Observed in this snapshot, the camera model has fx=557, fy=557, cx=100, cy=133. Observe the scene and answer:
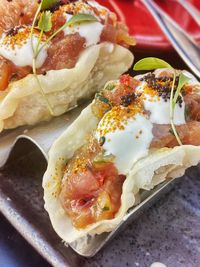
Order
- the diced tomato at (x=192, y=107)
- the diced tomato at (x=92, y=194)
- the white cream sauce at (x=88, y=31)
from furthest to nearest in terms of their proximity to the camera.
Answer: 1. the white cream sauce at (x=88, y=31)
2. the diced tomato at (x=192, y=107)
3. the diced tomato at (x=92, y=194)

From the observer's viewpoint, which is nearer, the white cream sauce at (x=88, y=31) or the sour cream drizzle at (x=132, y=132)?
the sour cream drizzle at (x=132, y=132)

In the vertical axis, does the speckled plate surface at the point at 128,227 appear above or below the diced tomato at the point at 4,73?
below

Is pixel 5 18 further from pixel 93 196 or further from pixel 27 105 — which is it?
pixel 93 196

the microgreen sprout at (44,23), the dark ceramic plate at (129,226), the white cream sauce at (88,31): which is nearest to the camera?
the dark ceramic plate at (129,226)

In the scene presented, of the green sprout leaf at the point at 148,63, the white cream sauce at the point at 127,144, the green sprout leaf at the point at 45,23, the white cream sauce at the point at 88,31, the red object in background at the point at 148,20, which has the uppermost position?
the green sprout leaf at the point at 45,23

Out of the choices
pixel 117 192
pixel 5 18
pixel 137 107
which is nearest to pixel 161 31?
pixel 5 18

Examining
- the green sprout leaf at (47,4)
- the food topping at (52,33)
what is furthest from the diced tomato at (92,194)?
the green sprout leaf at (47,4)

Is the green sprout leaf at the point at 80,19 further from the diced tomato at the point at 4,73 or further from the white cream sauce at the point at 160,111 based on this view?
the white cream sauce at the point at 160,111
